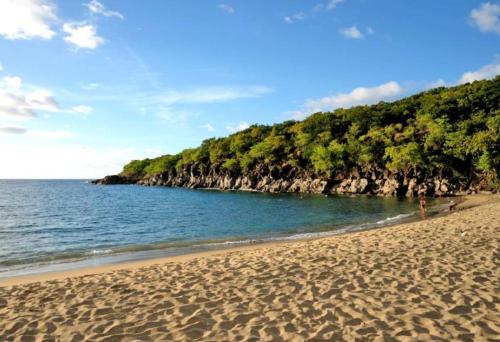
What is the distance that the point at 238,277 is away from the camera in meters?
12.7

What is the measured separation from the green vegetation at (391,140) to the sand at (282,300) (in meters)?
57.7

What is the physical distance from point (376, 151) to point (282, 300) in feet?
248

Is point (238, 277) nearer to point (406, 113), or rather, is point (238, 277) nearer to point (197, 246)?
point (197, 246)

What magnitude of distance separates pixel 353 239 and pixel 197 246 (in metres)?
10.2

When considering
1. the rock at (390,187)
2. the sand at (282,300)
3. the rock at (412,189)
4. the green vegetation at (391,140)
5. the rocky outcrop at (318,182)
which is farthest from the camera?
the rock at (390,187)

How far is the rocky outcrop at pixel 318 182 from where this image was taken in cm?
6694

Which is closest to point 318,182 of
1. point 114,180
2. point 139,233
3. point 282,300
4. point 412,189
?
point 412,189

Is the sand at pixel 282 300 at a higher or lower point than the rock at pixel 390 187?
lower

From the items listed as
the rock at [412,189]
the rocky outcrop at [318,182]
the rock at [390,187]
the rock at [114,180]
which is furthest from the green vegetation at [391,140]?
the rock at [114,180]

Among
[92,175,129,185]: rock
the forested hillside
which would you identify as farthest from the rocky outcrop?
[92,175,129,185]: rock

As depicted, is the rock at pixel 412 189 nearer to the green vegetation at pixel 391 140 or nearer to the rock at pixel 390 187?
the rock at pixel 390 187

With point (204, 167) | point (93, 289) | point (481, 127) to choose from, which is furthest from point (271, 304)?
point (204, 167)

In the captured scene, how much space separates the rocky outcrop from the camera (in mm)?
66938

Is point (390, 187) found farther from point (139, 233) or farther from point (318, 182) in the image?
point (139, 233)
